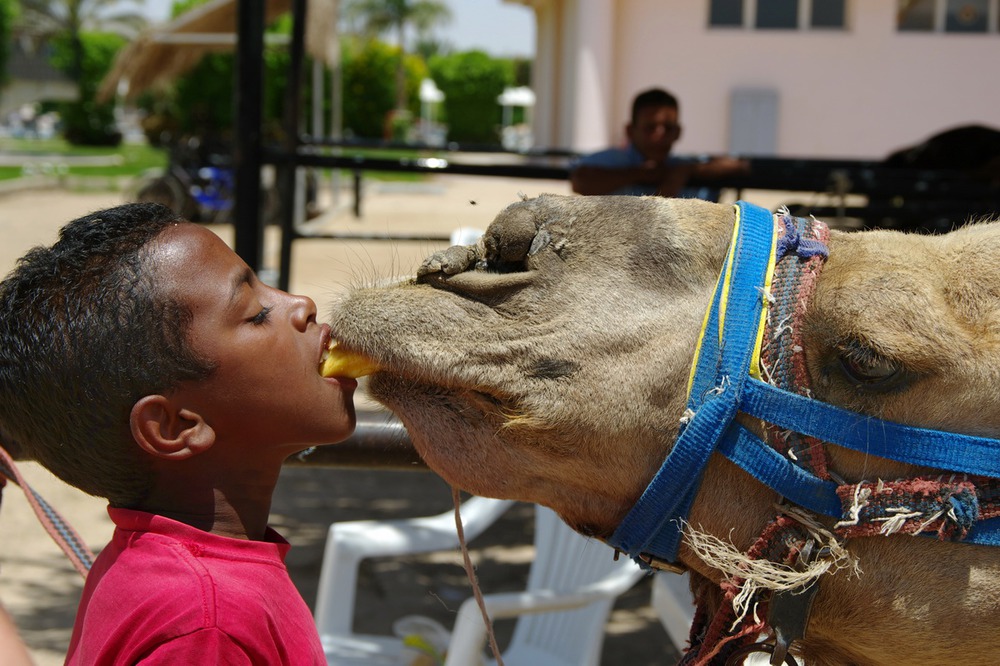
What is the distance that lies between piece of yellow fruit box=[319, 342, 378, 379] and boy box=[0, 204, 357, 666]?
2 cm

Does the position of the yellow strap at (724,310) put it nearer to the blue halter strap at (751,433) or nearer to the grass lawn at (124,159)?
the blue halter strap at (751,433)

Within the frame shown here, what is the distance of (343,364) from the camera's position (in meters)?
1.66

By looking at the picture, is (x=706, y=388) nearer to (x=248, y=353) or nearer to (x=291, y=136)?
(x=248, y=353)

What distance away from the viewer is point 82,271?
1527 mm

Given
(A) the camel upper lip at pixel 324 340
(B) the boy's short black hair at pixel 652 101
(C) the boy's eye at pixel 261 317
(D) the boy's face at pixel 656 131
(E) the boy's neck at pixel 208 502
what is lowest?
(E) the boy's neck at pixel 208 502

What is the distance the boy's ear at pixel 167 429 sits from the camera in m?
1.51

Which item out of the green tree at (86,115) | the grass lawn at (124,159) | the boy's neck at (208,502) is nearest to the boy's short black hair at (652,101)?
the boy's neck at (208,502)

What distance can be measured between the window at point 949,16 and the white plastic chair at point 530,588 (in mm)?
14680

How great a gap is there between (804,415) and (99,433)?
99 centimetres

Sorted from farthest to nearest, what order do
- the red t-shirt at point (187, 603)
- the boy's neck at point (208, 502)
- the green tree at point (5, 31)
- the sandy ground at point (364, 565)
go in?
the green tree at point (5, 31) → the sandy ground at point (364, 565) → the boy's neck at point (208, 502) → the red t-shirt at point (187, 603)

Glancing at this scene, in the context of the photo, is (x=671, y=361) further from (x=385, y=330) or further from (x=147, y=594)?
(x=147, y=594)

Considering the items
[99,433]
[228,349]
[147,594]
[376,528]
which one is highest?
[228,349]

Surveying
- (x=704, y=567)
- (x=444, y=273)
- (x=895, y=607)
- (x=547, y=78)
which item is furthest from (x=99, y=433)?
(x=547, y=78)

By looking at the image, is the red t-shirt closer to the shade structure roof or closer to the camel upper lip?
the camel upper lip
